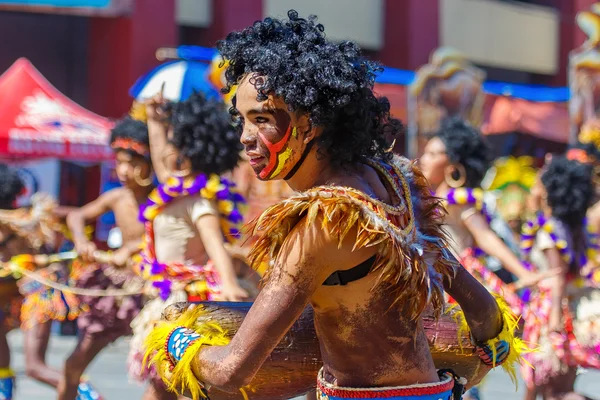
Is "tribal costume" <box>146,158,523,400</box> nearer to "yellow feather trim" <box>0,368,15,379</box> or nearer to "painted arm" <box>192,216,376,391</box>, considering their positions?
"painted arm" <box>192,216,376,391</box>

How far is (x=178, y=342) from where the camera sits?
115 inches

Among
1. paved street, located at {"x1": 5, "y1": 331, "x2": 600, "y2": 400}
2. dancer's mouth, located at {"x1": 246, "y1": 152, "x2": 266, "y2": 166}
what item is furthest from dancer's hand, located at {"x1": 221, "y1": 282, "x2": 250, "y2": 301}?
paved street, located at {"x1": 5, "y1": 331, "x2": 600, "y2": 400}

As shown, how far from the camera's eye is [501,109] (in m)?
17.9

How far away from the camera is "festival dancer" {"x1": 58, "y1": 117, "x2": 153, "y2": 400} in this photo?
6148 mm

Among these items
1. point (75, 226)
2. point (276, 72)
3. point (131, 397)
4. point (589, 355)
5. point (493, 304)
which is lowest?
point (131, 397)

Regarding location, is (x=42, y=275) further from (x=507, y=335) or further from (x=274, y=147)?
(x=274, y=147)

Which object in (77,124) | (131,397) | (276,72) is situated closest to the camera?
(276,72)

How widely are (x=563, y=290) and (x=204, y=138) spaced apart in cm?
245

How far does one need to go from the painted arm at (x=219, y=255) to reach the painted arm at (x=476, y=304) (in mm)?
1735

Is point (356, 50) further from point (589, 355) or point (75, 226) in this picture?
point (75, 226)

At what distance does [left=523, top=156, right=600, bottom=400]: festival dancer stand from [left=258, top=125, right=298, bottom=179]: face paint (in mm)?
3290

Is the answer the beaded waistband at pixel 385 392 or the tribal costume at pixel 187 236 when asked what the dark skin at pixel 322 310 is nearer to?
the beaded waistband at pixel 385 392

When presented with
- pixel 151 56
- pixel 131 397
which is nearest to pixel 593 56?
pixel 151 56

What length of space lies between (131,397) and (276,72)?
19.8 feet
